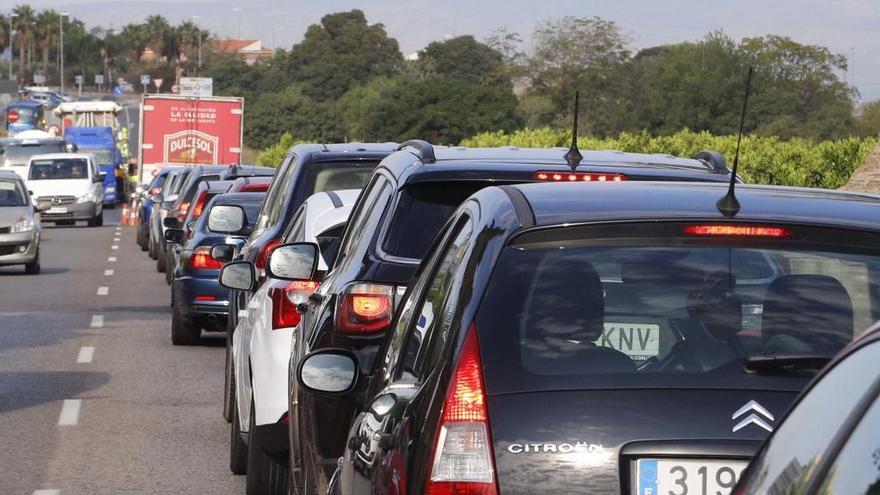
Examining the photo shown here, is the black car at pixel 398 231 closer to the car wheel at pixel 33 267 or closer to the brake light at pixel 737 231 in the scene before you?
the brake light at pixel 737 231

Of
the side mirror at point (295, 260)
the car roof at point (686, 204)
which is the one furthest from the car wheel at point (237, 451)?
the car roof at point (686, 204)

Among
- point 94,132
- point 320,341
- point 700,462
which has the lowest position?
point 94,132

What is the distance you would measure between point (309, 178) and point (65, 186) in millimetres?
37081

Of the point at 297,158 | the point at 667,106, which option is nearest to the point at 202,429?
the point at 297,158

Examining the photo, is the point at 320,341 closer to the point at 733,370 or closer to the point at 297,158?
the point at 733,370

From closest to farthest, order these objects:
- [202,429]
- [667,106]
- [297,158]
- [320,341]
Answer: [320,341], [297,158], [202,429], [667,106]

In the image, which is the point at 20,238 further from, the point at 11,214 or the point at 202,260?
the point at 202,260

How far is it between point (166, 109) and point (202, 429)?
1350 inches

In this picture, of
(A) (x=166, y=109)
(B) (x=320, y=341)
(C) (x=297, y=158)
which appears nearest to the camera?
(B) (x=320, y=341)

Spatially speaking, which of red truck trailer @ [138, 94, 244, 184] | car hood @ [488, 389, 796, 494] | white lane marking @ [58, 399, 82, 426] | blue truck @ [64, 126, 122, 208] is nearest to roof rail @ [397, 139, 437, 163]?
car hood @ [488, 389, 796, 494]

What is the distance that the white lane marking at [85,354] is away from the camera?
15.5 m

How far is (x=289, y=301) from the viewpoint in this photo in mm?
8219

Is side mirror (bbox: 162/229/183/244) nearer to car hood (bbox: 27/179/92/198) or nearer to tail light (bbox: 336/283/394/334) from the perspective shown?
tail light (bbox: 336/283/394/334)

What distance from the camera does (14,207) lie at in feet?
93.7
